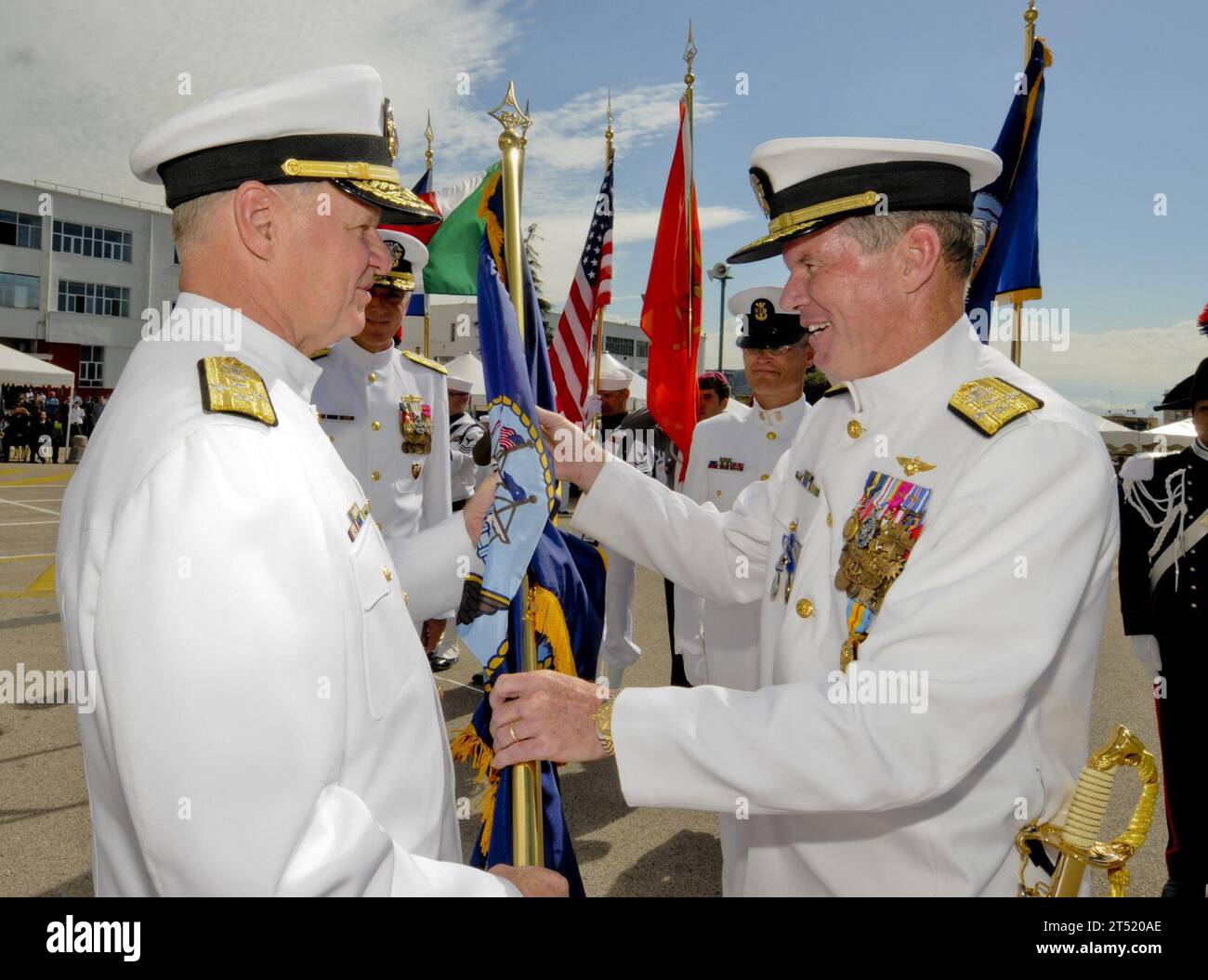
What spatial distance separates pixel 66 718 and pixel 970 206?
611cm

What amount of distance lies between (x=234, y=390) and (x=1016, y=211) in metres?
4.92

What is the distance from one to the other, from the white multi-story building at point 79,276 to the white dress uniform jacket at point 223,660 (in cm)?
4693

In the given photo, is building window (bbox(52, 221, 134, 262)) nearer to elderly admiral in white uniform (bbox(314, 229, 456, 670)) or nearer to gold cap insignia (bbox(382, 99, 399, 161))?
elderly admiral in white uniform (bbox(314, 229, 456, 670))

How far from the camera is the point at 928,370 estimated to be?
2.15m

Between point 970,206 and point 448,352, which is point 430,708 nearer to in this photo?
point 970,206

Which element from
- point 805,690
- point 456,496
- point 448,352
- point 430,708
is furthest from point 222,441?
point 448,352

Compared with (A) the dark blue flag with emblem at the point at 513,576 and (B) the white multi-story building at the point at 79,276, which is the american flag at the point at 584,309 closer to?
(A) the dark blue flag with emblem at the point at 513,576

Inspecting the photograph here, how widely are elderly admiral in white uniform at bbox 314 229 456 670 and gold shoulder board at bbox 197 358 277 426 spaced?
3.51 meters

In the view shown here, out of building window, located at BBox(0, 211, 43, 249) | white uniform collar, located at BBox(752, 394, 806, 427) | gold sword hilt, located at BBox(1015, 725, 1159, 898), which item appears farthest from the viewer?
building window, located at BBox(0, 211, 43, 249)

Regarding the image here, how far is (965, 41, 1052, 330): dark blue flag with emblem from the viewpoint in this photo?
4961 mm

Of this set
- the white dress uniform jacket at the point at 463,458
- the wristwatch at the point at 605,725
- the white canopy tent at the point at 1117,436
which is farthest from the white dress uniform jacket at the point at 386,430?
the white canopy tent at the point at 1117,436

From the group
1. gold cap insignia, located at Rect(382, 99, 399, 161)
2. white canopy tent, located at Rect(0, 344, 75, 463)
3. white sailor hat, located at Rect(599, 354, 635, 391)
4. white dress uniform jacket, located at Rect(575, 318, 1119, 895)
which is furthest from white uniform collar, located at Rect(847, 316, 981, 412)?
white canopy tent, located at Rect(0, 344, 75, 463)

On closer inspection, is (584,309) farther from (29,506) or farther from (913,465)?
(29,506)

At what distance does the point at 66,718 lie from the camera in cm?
567
